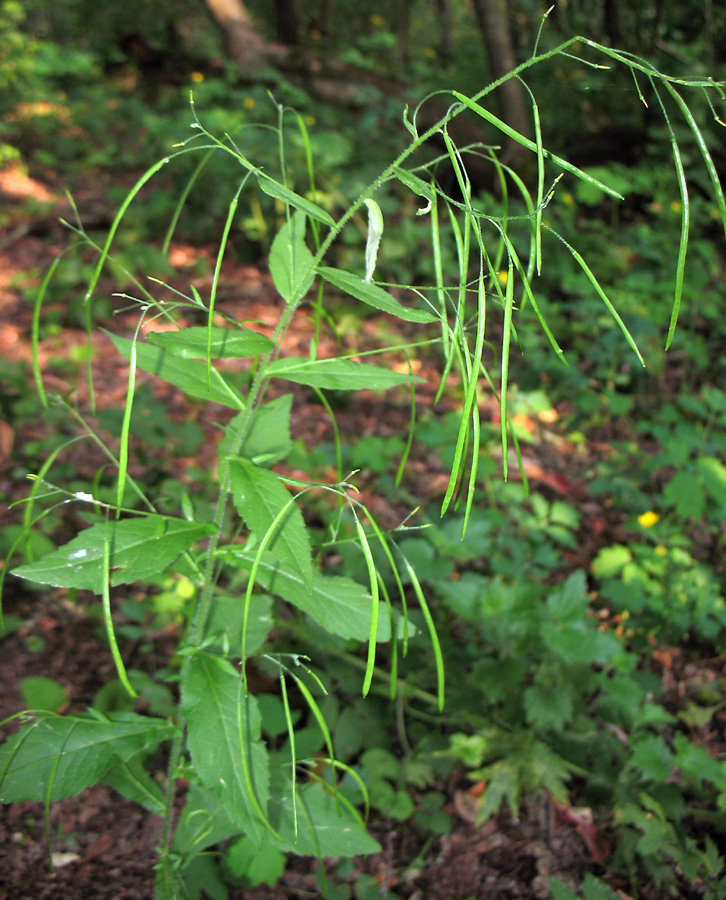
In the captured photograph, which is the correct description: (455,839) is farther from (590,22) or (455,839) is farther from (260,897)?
(590,22)

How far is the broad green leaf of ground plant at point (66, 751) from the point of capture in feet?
2.96

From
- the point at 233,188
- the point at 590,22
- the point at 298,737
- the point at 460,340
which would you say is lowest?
the point at 298,737

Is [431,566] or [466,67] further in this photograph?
[466,67]

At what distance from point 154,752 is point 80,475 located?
3.88 feet

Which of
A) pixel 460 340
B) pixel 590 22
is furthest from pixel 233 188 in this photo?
pixel 590 22

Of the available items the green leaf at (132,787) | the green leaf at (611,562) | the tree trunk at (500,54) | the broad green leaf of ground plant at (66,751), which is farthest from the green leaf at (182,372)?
the tree trunk at (500,54)

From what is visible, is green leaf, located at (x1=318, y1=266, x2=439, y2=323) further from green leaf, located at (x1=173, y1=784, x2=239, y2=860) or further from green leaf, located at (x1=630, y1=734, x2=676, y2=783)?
green leaf, located at (x1=630, y1=734, x2=676, y2=783)

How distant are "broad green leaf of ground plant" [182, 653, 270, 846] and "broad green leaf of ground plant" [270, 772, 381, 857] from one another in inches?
7.7

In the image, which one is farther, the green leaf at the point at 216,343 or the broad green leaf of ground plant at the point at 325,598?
the broad green leaf of ground plant at the point at 325,598

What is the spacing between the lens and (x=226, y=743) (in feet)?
2.75

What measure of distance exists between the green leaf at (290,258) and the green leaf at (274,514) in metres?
0.26

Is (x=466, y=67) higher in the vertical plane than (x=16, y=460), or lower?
higher

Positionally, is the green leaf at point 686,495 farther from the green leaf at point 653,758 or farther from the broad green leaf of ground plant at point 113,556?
the broad green leaf of ground plant at point 113,556

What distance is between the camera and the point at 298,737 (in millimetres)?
1405
